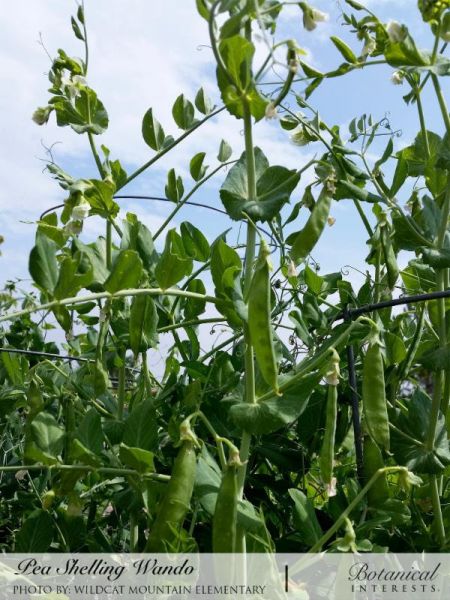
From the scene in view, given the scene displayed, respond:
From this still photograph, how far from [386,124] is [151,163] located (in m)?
0.62

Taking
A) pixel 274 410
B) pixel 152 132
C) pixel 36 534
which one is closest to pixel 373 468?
pixel 274 410

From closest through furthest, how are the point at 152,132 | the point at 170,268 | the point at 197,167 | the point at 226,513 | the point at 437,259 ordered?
the point at 226,513 < the point at 170,268 < the point at 437,259 < the point at 152,132 < the point at 197,167

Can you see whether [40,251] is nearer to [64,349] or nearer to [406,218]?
[406,218]

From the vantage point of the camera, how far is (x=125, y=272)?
1110mm

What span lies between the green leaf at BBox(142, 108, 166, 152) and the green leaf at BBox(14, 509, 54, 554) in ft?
2.56

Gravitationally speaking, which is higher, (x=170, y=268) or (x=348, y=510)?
(x=170, y=268)

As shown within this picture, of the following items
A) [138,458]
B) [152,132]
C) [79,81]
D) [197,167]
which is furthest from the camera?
[197,167]

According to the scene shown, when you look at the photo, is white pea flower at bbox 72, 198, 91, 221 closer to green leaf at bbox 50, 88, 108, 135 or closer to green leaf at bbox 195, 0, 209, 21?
green leaf at bbox 50, 88, 108, 135

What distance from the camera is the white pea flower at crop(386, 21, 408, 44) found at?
1167mm

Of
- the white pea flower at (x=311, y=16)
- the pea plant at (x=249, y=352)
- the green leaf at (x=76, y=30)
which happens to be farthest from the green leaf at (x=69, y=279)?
the green leaf at (x=76, y=30)

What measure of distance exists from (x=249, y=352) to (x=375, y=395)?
0.21 m

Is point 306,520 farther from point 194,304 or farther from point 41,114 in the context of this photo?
point 41,114

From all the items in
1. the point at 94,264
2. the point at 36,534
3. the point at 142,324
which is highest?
the point at 94,264

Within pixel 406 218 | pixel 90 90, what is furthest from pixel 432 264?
pixel 90 90
